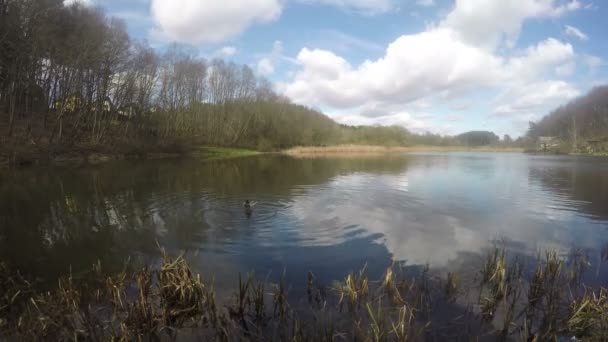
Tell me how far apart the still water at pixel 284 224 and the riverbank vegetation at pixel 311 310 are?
1095mm

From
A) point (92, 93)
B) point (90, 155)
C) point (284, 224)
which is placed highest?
point (92, 93)

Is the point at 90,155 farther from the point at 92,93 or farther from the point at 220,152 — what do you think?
the point at 220,152

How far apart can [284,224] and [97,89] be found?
3372cm

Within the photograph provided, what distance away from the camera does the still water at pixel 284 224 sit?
719 cm

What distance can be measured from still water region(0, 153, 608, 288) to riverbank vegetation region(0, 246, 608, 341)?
43.1 inches

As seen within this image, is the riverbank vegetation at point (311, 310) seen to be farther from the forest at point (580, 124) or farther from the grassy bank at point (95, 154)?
the forest at point (580, 124)

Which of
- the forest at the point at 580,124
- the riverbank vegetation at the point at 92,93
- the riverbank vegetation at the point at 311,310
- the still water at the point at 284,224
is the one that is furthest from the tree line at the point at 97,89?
the forest at the point at 580,124

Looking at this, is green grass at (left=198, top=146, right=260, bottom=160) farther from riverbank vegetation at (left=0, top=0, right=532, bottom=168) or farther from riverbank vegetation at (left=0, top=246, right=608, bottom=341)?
riverbank vegetation at (left=0, top=246, right=608, bottom=341)

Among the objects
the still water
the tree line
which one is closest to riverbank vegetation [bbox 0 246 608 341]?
the still water

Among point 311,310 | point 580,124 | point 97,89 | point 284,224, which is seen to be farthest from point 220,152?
point 580,124

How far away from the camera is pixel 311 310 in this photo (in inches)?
196

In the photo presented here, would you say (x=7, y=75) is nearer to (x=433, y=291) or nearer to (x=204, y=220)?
(x=204, y=220)

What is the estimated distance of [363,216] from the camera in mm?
11461

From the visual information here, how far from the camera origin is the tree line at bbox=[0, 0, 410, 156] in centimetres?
2547
